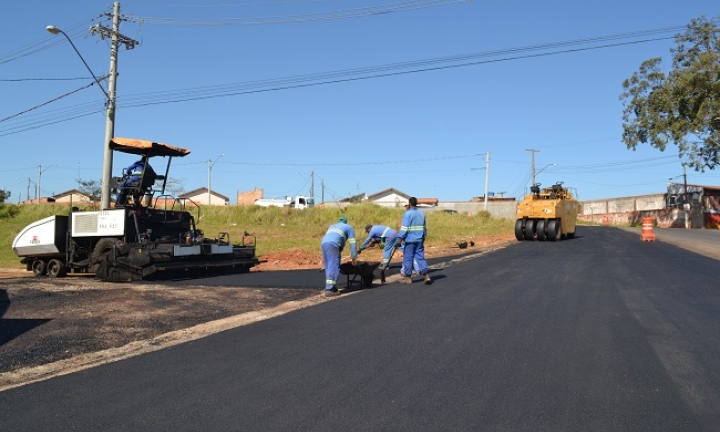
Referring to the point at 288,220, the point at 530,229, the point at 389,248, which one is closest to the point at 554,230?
the point at 530,229

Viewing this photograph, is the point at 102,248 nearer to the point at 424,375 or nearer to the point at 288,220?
the point at 424,375

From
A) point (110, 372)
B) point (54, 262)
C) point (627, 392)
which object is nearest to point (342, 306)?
point (110, 372)

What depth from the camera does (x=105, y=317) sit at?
8.80 m

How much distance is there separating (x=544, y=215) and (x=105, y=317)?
2253 centimetres

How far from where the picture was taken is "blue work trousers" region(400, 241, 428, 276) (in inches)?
474

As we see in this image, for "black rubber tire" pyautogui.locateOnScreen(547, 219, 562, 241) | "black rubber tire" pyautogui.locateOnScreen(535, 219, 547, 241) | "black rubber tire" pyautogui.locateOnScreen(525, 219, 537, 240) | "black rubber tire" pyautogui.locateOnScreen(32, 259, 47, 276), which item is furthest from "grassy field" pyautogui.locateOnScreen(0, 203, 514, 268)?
"black rubber tire" pyautogui.locateOnScreen(32, 259, 47, 276)

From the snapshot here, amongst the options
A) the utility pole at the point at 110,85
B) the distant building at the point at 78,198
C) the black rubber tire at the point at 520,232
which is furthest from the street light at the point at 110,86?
the black rubber tire at the point at 520,232

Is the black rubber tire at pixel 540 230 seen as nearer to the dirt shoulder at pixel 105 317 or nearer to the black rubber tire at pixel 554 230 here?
the black rubber tire at pixel 554 230

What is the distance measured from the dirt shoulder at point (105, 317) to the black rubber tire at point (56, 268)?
2.47 metres

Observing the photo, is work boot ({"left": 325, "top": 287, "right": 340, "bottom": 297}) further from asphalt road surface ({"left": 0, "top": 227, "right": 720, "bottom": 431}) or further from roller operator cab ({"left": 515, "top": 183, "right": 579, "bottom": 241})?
roller operator cab ({"left": 515, "top": 183, "right": 579, "bottom": 241})

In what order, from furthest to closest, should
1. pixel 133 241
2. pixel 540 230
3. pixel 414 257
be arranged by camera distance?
pixel 540 230 < pixel 133 241 < pixel 414 257

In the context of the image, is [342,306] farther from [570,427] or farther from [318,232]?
[318,232]

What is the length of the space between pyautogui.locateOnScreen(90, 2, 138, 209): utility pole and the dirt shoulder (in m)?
7.19

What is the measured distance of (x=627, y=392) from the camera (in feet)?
16.2
